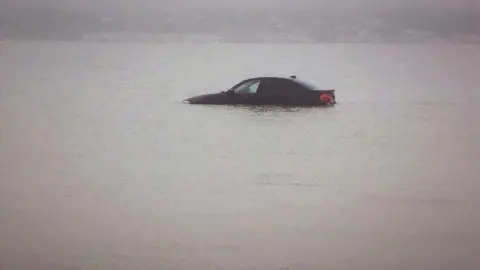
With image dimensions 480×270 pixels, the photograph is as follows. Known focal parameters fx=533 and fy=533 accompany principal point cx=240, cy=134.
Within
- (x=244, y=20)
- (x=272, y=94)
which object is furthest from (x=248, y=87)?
(x=244, y=20)

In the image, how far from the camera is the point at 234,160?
1.63 metres

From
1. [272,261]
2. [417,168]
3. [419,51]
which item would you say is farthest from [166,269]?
[419,51]

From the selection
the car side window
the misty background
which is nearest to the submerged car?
the car side window

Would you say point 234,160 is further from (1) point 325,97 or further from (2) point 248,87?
(1) point 325,97

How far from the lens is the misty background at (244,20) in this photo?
5.14 ft

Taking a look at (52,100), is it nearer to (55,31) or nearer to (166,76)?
(55,31)

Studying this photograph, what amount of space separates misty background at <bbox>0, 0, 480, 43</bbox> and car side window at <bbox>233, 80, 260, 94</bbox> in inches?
5.1

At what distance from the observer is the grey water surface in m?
1.58

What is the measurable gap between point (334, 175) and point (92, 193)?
0.75 meters

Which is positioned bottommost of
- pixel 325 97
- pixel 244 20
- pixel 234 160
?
pixel 234 160

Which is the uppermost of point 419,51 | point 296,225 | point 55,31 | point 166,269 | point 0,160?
point 55,31

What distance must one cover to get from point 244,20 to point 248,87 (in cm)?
20

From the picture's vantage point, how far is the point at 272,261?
163 cm

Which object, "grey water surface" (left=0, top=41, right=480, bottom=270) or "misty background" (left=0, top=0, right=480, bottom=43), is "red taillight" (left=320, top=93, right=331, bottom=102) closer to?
"grey water surface" (left=0, top=41, right=480, bottom=270)
